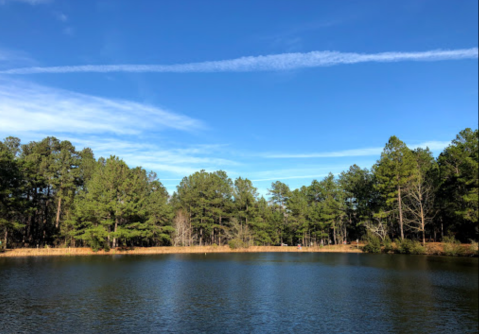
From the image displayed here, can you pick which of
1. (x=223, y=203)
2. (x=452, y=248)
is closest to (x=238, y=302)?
(x=452, y=248)

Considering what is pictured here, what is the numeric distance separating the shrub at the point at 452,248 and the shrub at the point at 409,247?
4093 mm

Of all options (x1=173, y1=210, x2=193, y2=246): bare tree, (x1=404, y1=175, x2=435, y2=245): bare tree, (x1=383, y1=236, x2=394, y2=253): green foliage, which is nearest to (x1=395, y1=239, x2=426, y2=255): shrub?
(x1=383, y1=236, x2=394, y2=253): green foliage

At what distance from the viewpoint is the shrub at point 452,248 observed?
53.1 m

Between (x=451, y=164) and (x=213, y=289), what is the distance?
54.2 meters

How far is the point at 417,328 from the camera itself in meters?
16.9

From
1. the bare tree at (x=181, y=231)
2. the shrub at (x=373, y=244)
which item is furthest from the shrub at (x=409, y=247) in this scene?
the bare tree at (x=181, y=231)

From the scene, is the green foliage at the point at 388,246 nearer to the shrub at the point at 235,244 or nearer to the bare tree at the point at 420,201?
the bare tree at the point at 420,201

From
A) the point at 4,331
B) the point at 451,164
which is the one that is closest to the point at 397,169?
the point at 451,164

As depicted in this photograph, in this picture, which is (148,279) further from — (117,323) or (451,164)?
(451,164)

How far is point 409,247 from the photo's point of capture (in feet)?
196

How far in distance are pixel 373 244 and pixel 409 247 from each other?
7669 millimetres

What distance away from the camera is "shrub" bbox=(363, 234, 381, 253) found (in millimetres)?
66000

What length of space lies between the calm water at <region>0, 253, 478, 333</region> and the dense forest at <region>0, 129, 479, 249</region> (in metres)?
28.9

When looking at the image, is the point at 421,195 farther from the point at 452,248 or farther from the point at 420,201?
the point at 452,248
